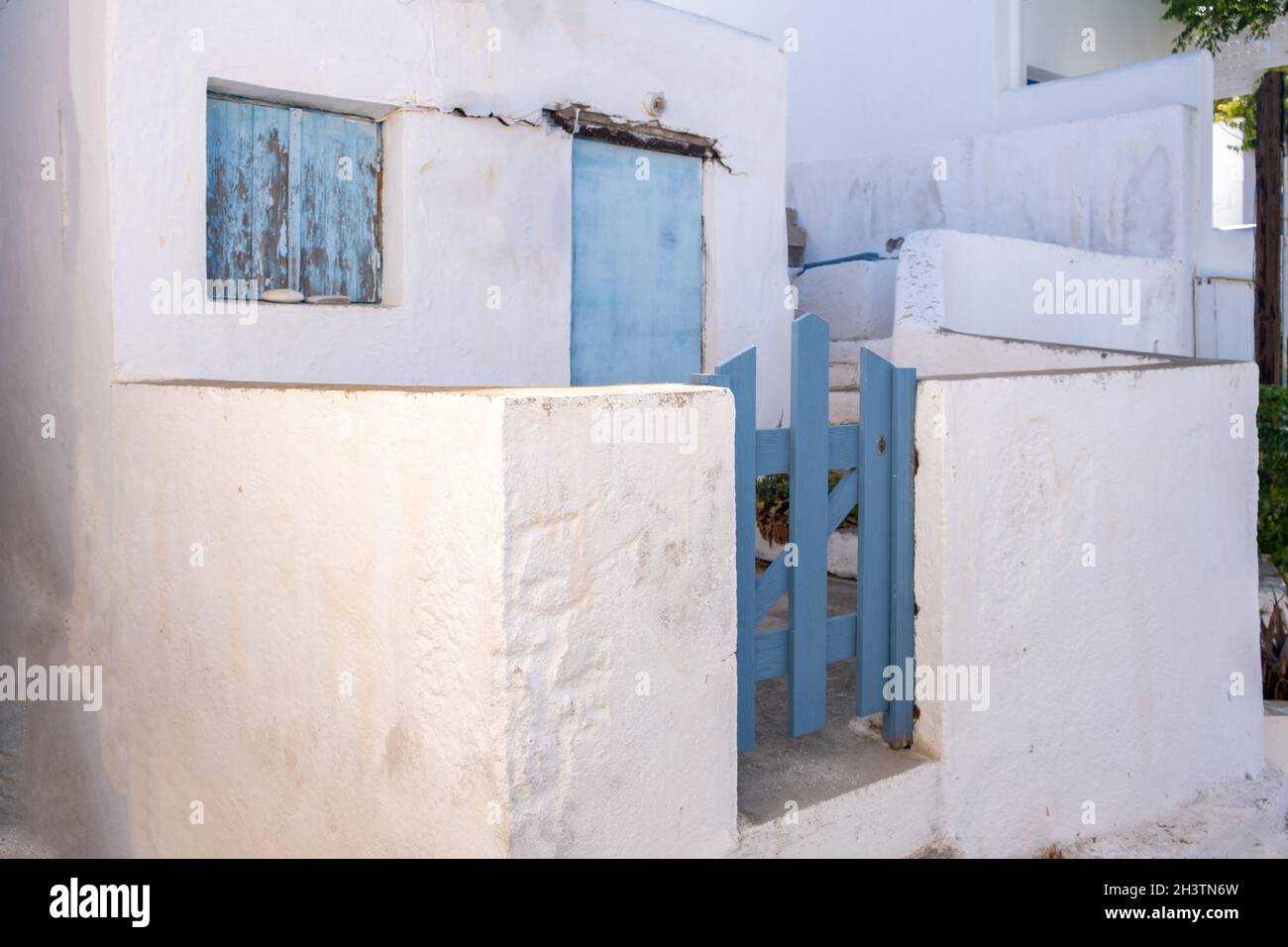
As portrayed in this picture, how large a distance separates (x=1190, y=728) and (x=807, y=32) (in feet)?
32.9

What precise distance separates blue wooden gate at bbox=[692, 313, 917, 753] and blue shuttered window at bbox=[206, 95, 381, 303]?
3.03 meters

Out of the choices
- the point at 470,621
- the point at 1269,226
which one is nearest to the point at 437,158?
the point at 470,621

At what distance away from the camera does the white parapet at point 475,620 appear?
259cm

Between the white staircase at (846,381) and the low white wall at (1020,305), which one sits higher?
the low white wall at (1020,305)

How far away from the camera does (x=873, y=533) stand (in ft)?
12.2

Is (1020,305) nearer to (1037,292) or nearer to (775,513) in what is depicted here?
(1037,292)

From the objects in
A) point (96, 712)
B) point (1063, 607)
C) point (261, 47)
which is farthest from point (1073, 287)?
point (96, 712)

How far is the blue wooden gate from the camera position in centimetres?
339

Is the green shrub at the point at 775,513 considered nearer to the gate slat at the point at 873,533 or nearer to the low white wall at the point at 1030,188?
the gate slat at the point at 873,533

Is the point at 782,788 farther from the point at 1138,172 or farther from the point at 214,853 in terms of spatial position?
the point at 1138,172

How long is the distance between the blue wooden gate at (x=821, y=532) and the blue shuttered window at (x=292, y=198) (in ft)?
9.96

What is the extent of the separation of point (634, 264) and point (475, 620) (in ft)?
15.1

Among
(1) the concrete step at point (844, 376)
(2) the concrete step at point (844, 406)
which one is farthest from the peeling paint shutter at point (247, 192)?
(1) the concrete step at point (844, 376)

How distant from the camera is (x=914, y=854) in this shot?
3598mm
